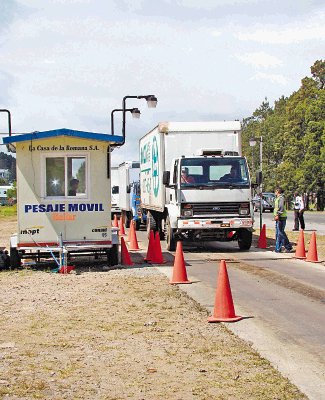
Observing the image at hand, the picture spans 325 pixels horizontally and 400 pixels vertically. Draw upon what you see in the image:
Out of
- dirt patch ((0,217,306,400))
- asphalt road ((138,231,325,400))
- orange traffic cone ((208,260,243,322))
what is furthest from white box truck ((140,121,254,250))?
orange traffic cone ((208,260,243,322))

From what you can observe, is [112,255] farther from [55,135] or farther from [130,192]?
[130,192]

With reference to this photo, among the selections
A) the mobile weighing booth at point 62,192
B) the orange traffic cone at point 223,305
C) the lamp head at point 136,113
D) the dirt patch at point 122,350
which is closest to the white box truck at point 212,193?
the mobile weighing booth at point 62,192

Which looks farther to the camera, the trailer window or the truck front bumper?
the truck front bumper

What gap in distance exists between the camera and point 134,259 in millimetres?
19172

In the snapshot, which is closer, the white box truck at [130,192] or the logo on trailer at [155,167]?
the logo on trailer at [155,167]

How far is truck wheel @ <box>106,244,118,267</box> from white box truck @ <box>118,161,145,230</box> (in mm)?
16061

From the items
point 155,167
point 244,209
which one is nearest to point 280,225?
point 244,209

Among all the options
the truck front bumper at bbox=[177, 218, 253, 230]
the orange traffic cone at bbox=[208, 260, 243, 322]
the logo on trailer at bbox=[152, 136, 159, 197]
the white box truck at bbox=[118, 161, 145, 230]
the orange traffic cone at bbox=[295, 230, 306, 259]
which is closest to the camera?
the orange traffic cone at bbox=[208, 260, 243, 322]

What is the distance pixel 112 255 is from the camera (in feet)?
55.9

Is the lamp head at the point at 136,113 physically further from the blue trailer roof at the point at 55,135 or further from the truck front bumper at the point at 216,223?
the blue trailer roof at the point at 55,135

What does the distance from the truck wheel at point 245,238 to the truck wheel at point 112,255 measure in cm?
561

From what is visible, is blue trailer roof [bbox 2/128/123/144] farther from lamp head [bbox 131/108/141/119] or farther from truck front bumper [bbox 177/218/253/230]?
lamp head [bbox 131/108/141/119]

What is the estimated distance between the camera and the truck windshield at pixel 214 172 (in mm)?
20906

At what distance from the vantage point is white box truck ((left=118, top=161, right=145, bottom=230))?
3497 centimetres
